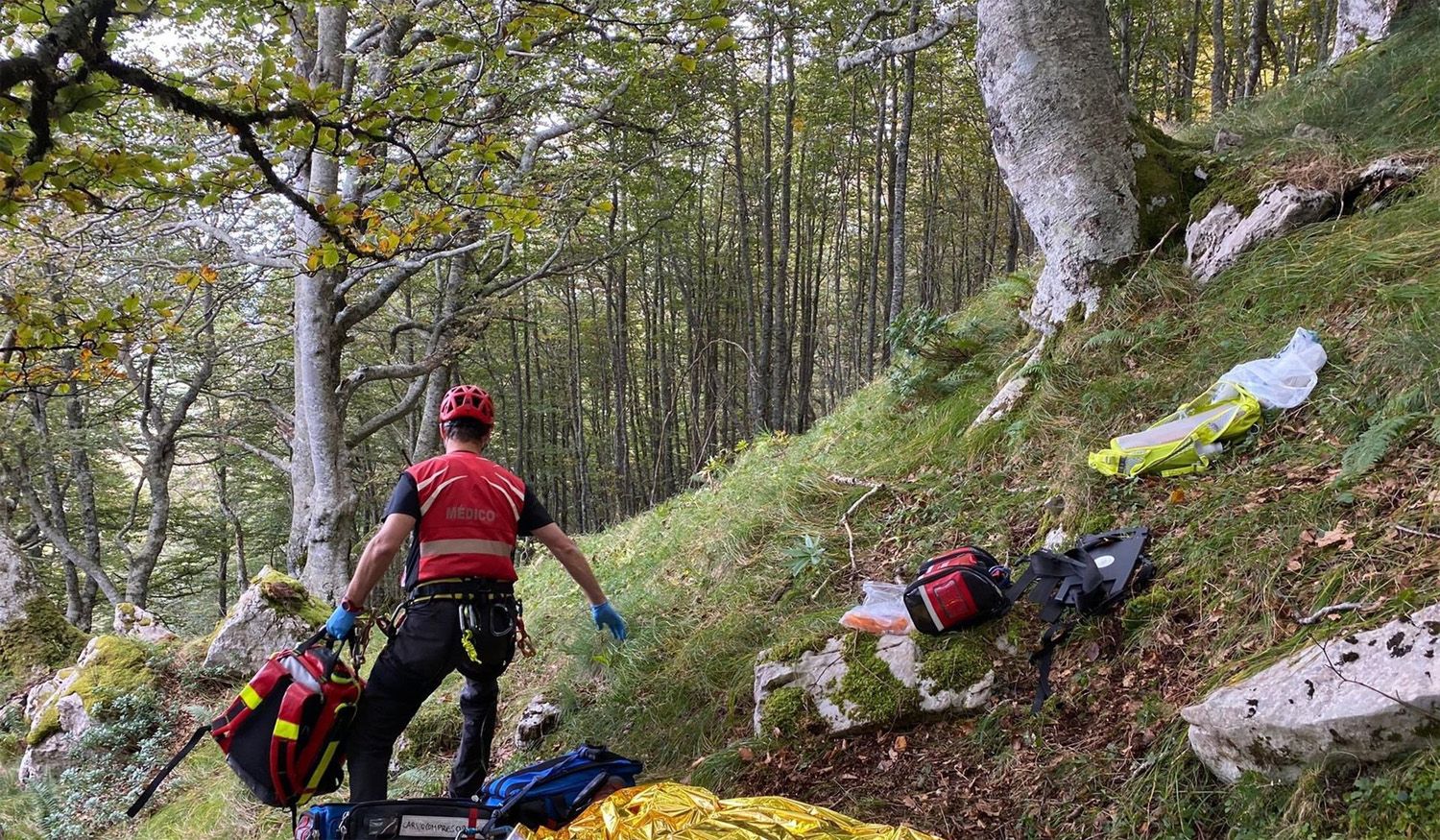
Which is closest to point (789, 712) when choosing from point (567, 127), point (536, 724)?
point (536, 724)

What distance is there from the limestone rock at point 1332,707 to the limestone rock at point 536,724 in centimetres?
320

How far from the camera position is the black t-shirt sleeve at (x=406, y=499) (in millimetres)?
2711

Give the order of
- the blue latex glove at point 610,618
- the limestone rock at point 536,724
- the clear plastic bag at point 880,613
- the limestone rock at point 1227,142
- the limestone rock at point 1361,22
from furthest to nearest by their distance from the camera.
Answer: the limestone rock at point 1361,22 → the limestone rock at point 1227,142 → the limestone rock at point 536,724 → the blue latex glove at point 610,618 → the clear plastic bag at point 880,613

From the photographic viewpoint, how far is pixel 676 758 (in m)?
3.43

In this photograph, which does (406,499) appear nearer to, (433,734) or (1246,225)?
(433,734)

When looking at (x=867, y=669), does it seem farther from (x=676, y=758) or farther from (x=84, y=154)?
(x=84, y=154)

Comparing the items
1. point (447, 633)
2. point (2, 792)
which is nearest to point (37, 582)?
point (2, 792)

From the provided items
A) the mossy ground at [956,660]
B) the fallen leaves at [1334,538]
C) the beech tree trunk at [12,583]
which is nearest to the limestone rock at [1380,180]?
the fallen leaves at [1334,538]

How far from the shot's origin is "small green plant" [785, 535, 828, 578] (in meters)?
4.02

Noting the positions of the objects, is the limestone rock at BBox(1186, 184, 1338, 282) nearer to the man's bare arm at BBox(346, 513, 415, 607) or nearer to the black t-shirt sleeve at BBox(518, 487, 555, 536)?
the black t-shirt sleeve at BBox(518, 487, 555, 536)

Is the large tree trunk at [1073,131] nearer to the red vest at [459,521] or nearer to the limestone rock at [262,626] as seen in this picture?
the red vest at [459,521]

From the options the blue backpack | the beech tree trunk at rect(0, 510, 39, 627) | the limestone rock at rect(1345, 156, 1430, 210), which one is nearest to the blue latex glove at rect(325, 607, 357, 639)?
the blue backpack

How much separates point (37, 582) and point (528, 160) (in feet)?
22.5

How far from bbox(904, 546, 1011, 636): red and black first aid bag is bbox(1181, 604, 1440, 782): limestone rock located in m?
0.89
